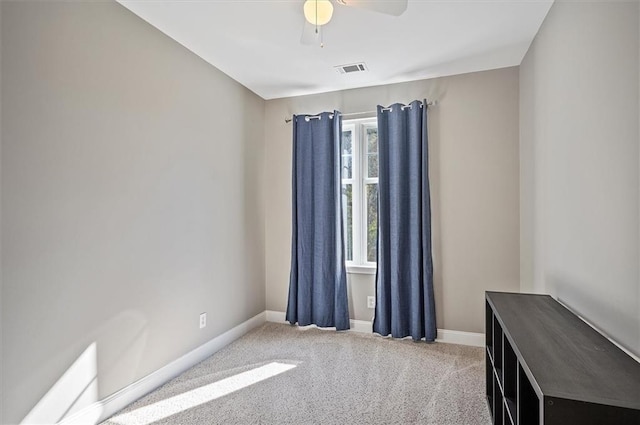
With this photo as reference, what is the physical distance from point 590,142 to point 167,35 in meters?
2.61

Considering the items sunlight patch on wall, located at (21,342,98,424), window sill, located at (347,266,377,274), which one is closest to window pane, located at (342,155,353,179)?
window sill, located at (347,266,377,274)

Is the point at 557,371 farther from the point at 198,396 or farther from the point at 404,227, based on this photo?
the point at 404,227

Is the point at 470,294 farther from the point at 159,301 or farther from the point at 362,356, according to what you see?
the point at 159,301

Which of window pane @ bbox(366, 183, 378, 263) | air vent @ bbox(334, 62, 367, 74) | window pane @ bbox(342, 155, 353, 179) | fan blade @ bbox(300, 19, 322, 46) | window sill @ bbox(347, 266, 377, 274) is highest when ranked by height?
air vent @ bbox(334, 62, 367, 74)

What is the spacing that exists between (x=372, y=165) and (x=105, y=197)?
2.34 meters

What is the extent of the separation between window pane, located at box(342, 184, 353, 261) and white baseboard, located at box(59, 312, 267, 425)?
1.28 meters

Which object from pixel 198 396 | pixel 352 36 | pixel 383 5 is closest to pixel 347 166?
pixel 352 36

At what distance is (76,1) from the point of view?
1.83m

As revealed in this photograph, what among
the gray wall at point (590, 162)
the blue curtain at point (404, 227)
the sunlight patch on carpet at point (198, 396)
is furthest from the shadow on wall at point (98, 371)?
the gray wall at point (590, 162)

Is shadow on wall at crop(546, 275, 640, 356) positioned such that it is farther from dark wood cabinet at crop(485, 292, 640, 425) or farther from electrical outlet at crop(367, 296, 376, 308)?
electrical outlet at crop(367, 296, 376, 308)

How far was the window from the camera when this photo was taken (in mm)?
3504

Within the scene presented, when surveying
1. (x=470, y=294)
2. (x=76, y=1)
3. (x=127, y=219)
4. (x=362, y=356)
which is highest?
(x=76, y=1)

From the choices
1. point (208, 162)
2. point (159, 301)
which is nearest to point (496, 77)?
point (208, 162)

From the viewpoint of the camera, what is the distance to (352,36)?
8.06ft
